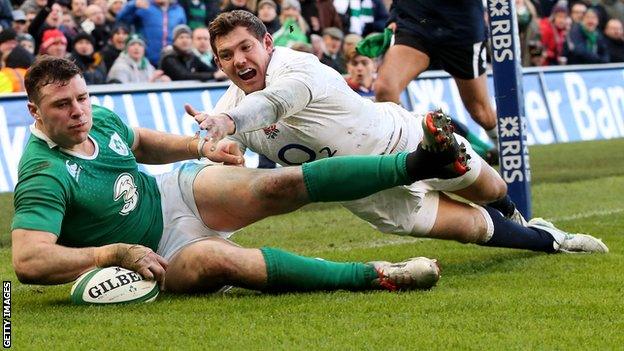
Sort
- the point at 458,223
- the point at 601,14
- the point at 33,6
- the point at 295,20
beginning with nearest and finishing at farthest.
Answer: the point at 458,223, the point at 33,6, the point at 295,20, the point at 601,14

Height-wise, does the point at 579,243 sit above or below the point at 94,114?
below

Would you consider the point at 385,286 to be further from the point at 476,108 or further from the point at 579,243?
the point at 476,108

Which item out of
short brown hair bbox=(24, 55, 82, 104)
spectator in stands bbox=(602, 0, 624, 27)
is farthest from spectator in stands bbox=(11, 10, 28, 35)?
spectator in stands bbox=(602, 0, 624, 27)

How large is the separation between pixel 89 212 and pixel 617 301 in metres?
2.45

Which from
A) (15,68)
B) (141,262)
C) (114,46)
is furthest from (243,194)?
(114,46)

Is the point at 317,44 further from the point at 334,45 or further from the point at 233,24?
the point at 233,24

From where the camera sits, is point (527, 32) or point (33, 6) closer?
point (33, 6)

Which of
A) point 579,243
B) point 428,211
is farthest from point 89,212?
point 579,243

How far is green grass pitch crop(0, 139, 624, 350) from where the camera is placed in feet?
17.9

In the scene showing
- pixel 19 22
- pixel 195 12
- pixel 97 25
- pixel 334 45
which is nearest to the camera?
pixel 19 22

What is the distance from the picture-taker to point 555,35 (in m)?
22.8

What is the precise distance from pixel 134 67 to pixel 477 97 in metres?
6.90

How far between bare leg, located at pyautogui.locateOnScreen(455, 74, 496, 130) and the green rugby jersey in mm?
4055

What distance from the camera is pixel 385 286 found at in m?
6.62
